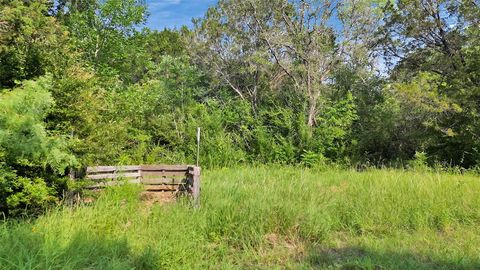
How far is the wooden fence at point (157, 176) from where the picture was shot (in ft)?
21.7

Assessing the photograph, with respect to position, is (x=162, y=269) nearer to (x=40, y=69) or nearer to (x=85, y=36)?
(x=40, y=69)

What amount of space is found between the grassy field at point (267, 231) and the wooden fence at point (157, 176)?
388mm

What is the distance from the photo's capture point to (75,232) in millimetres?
4344

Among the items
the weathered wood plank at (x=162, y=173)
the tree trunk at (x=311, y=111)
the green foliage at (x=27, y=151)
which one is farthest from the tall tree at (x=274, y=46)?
the green foliage at (x=27, y=151)

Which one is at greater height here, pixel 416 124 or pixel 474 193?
pixel 416 124

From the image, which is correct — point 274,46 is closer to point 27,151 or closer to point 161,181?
point 161,181

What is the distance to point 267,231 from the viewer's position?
5254 millimetres

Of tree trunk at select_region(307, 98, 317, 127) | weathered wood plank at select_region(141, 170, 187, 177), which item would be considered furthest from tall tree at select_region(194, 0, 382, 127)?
weathered wood plank at select_region(141, 170, 187, 177)

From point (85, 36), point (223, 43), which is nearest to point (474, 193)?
point (223, 43)

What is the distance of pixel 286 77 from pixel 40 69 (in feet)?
32.8

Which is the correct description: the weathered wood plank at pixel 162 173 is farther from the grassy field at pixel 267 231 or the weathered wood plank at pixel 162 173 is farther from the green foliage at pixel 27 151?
the green foliage at pixel 27 151

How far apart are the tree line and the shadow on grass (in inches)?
187

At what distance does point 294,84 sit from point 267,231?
9.52 metres

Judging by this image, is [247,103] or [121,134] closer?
[121,134]
